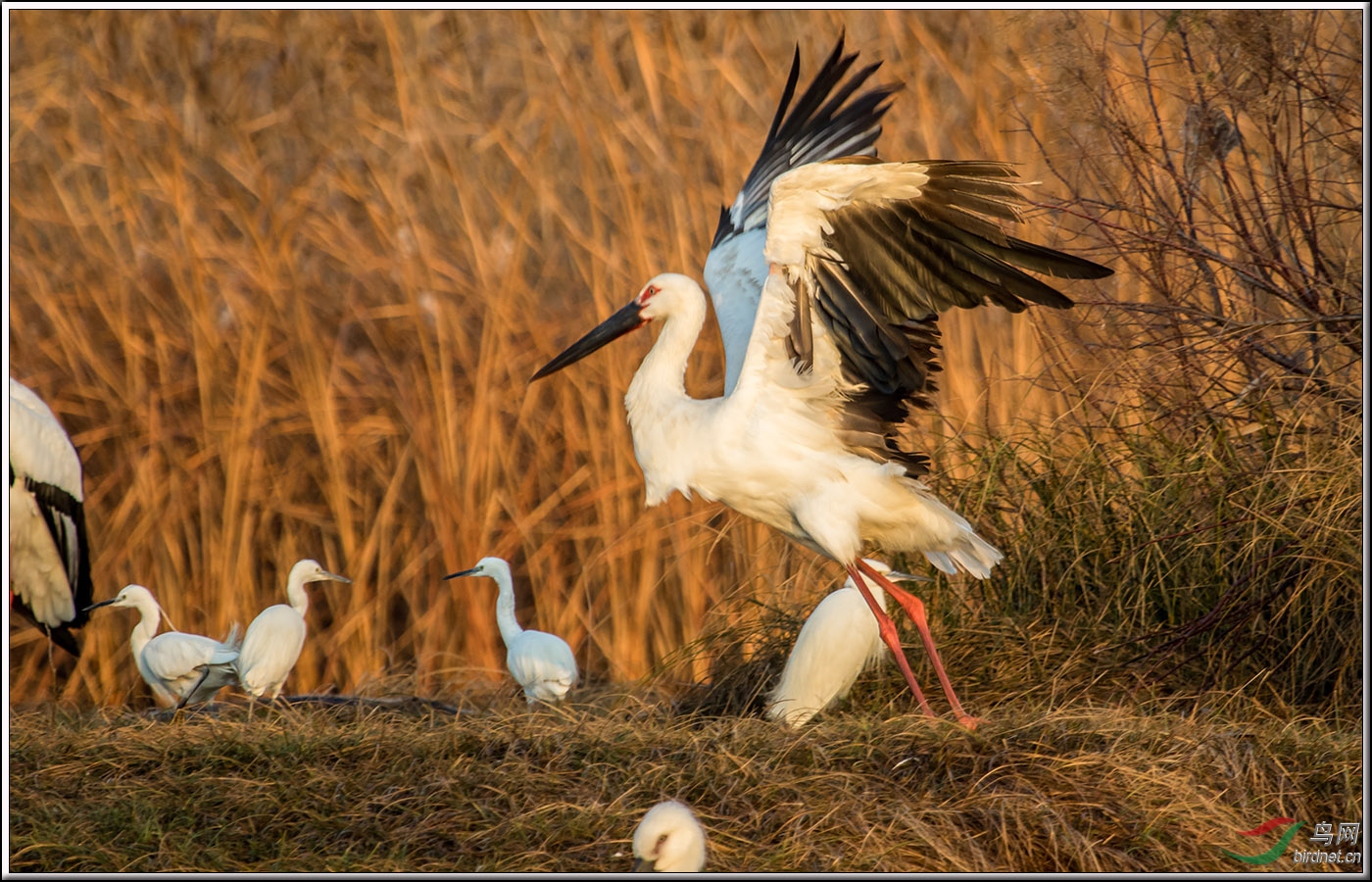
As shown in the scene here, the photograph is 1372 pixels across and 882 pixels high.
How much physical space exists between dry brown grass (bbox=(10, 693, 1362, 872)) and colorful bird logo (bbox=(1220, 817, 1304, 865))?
0.09 feet

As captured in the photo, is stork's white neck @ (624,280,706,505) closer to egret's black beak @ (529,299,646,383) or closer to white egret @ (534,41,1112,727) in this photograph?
white egret @ (534,41,1112,727)

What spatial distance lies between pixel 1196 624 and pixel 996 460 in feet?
3.33

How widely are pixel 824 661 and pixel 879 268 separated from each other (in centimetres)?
123

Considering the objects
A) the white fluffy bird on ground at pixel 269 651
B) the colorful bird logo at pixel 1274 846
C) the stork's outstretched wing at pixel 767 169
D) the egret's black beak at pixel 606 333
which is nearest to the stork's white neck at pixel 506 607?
the white fluffy bird on ground at pixel 269 651

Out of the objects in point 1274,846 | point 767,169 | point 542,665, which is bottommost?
point 1274,846

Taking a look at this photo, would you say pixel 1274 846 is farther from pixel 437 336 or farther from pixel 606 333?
pixel 437 336

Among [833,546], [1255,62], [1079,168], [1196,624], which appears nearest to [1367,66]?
[1255,62]

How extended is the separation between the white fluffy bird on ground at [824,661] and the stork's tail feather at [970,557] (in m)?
0.35

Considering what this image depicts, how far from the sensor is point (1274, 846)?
350 cm

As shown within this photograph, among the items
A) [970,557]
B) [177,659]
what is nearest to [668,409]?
[970,557]

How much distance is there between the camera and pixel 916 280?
13.1ft

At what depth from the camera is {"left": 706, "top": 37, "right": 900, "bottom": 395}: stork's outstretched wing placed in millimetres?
4516

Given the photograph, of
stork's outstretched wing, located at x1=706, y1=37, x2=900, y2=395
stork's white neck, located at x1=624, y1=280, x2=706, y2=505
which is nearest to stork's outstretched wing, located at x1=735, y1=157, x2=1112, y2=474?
stork's white neck, located at x1=624, y1=280, x2=706, y2=505

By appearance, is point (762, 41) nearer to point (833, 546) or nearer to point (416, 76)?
point (416, 76)
